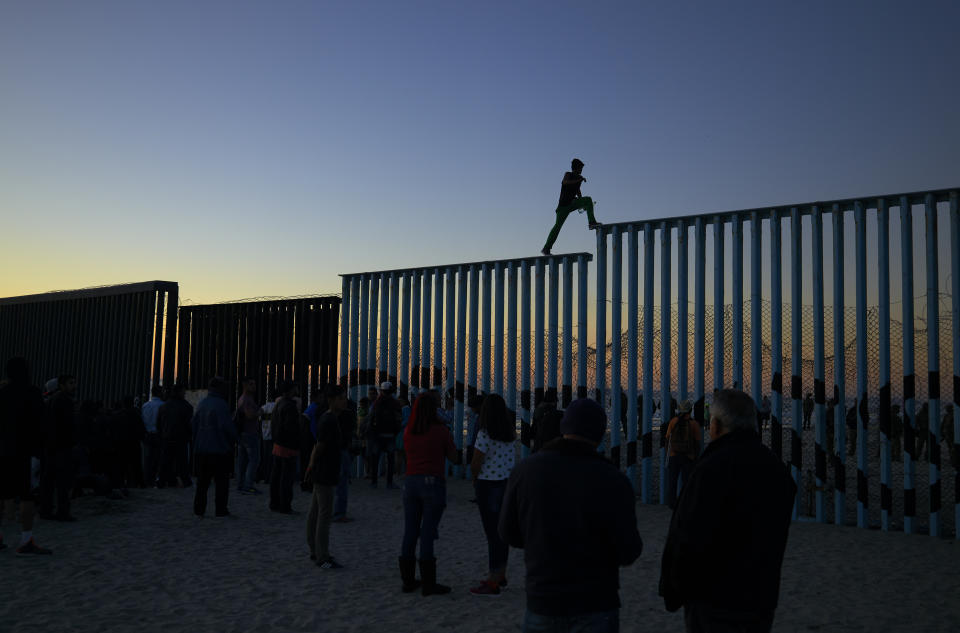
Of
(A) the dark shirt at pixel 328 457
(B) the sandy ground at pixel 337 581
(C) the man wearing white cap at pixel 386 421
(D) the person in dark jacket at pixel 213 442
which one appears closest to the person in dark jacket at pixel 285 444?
(B) the sandy ground at pixel 337 581

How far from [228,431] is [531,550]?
27.6 ft

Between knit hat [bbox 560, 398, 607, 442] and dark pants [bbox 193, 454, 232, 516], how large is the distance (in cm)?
845

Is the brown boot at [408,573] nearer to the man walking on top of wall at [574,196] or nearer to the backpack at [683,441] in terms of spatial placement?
the backpack at [683,441]

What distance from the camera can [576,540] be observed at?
3.31 m

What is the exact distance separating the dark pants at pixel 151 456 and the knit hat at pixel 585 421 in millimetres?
12851

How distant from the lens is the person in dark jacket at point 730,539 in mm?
3057

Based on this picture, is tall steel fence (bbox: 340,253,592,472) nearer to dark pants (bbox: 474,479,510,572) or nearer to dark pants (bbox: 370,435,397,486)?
dark pants (bbox: 370,435,397,486)

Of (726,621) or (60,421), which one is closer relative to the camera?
(726,621)

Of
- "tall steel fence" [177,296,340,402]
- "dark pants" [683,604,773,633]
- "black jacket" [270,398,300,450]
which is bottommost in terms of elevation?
"dark pants" [683,604,773,633]

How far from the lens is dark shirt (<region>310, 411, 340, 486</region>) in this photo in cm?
761

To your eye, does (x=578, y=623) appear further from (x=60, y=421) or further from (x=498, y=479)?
(x=60, y=421)

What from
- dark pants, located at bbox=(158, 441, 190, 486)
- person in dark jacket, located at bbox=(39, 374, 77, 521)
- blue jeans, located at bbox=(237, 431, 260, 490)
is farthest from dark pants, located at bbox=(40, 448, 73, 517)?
dark pants, located at bbox=(158, 441, 190, 486)

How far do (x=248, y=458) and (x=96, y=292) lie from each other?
8932mm

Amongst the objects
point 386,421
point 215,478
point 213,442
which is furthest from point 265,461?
point 213,442
